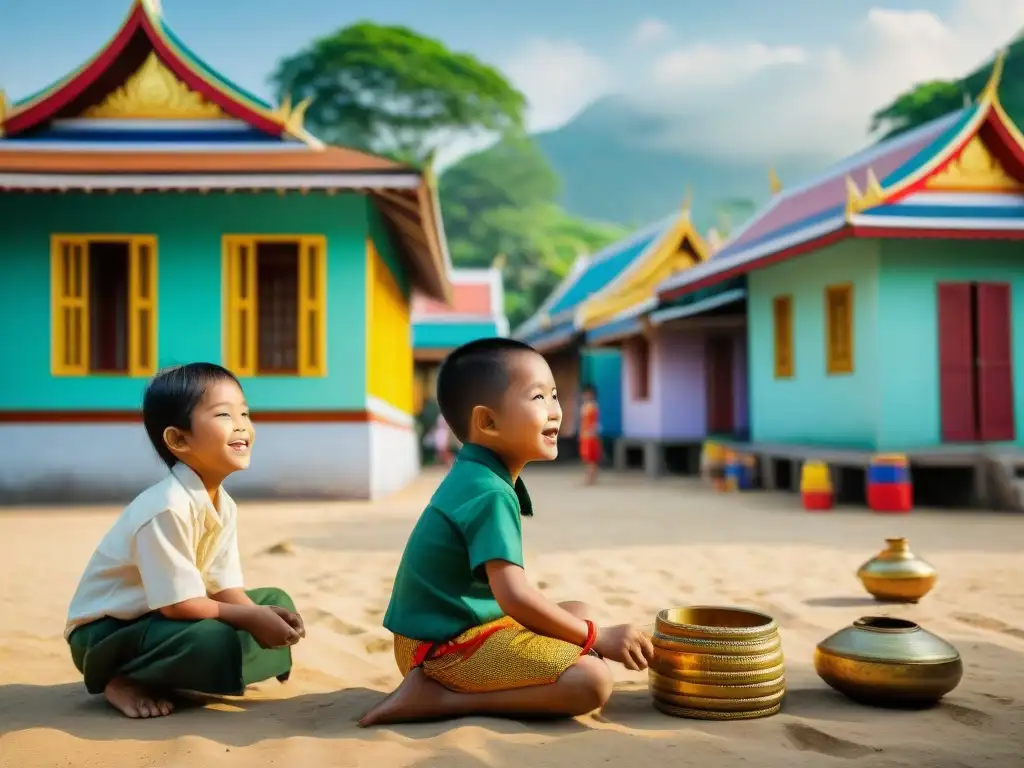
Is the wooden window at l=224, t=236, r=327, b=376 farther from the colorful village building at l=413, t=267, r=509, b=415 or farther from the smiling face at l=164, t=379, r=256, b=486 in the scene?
the colorful village building at l=413, t=267, r=509, b=415

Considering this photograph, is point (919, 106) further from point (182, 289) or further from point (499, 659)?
point (499, 659)

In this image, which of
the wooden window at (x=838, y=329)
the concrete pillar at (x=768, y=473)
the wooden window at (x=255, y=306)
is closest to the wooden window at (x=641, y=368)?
the concrete pillar at (x=768, y=473)

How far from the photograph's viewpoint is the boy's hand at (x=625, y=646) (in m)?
2.62

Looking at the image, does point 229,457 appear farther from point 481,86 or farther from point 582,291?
point 481,86

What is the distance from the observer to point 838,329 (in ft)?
36.2

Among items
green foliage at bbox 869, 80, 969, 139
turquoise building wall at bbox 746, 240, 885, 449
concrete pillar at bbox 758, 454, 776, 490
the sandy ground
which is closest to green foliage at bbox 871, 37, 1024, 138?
green foliage at bbox 869, 80, 969, 139

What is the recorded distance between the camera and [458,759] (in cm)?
238

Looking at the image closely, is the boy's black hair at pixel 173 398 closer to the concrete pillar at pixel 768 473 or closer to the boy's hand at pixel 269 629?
the boy's hand at pixel 269 629

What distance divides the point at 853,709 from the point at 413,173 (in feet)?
26.5

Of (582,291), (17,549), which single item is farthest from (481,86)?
(17,549)

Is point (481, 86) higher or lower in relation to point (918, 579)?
higher

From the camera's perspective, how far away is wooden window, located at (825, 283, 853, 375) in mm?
10703

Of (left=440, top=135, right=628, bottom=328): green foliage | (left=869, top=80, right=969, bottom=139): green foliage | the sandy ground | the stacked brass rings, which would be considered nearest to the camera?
the sandy ground

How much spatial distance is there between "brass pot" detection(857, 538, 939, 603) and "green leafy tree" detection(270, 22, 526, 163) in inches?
1340
